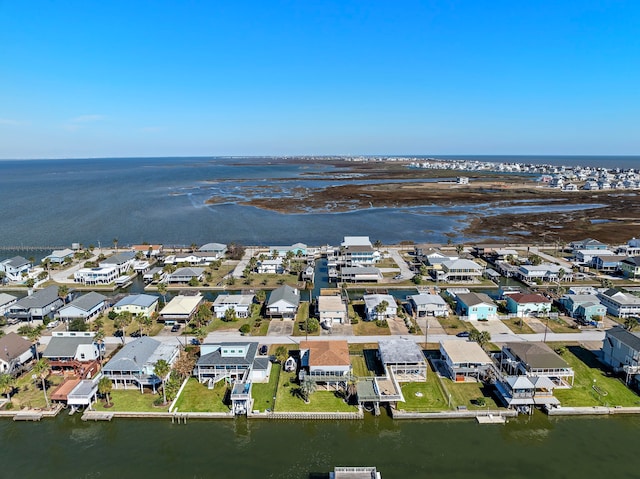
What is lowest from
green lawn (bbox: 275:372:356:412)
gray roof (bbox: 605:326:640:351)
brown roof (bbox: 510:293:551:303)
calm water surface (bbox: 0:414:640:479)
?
calm water surface (bbox: 0:414:640:479)

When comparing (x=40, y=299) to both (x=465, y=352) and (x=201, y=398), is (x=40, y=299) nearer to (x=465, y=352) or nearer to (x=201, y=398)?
(x=201, y=398)

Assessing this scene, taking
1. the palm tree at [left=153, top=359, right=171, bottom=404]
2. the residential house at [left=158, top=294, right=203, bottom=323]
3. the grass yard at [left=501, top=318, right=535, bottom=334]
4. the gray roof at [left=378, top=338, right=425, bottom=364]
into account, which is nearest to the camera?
the palm tree at [left=153, top=359, right=171, bottom=404]

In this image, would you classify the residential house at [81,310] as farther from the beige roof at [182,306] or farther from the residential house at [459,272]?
the residential house at [459,272]

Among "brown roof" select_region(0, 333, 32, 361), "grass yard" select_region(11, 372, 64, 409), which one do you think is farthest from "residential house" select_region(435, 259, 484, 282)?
"brown roof" select_region(0, 333, 32, 361)

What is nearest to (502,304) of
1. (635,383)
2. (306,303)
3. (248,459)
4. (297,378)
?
(635,383)

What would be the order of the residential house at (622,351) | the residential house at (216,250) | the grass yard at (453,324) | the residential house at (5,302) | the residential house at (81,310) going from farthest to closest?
the residential house at (216,250)
the residential house at (5,302)
the residential house at (81,310)
the grass yard at (453,324)
the residential house at (622,351)

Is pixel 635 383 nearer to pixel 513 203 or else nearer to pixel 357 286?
pixel 357 286

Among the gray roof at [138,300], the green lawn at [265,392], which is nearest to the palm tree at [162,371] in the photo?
the green lawn at [265,392]

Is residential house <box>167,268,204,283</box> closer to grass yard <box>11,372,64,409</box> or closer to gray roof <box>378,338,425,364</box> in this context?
grass yard <box>11,372,64,409</box>
